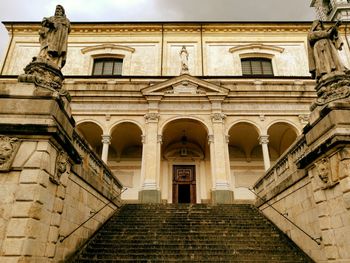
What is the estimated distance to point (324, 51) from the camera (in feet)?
23.0

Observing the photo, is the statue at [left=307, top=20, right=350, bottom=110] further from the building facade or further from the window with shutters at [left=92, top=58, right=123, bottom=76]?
the window with shutters at [left=92, top=58, right=123, bottom=76]

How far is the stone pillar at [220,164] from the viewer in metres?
14.2

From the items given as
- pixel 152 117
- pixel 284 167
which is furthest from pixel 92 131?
pixel 284 167

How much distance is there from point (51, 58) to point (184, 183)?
13.1 meters

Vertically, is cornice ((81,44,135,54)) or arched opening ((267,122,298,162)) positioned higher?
cornice ((81,44,135,54))

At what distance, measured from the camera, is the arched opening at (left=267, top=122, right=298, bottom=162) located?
1708 centimetres

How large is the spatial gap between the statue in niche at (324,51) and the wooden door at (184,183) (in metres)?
12.2

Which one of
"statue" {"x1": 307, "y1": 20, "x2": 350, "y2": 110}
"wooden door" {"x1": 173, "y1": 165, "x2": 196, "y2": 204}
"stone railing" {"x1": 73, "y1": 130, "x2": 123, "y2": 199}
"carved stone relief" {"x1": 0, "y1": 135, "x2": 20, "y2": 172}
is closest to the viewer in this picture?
"carved stone relief" {"x1": 0, "y1": 135, "x2": 20, "y2": 172}

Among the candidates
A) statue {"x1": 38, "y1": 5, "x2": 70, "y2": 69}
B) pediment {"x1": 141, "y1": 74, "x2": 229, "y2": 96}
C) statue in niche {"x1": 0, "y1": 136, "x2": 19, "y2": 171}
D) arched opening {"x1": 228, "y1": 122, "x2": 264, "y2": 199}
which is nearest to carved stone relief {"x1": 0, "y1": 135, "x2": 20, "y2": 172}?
statue in niche {"x1": 0, "y1": 136, "x2": 19, "y2": 171}

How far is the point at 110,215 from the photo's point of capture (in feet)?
33.8

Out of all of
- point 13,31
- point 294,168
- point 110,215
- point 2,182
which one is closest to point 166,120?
point 110,215

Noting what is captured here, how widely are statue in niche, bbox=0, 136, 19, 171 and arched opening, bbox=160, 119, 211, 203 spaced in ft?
39.4

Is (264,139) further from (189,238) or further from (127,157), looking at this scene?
(189,238)

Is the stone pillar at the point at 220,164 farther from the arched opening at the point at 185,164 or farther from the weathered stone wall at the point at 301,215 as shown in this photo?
the weathered stone wall at the point at 301,215
